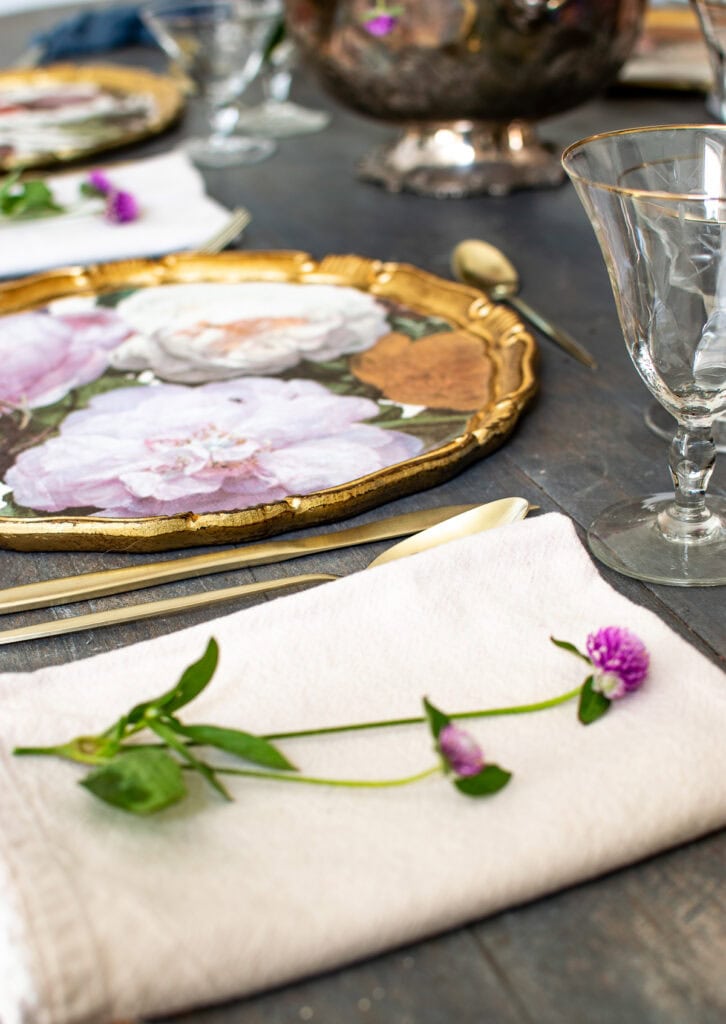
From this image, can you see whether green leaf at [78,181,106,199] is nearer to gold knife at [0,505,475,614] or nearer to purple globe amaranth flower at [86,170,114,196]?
purple globe amaranth flower at [86,170,114,196]

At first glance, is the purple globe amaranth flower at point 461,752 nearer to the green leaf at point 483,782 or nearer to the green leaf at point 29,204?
the green leaf at point 483,782

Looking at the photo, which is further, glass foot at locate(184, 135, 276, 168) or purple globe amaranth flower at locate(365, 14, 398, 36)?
glass foot at locate(184, 135, 276, 168)

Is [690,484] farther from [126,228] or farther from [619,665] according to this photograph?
[126,228]

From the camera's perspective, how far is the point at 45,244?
0.92 meters

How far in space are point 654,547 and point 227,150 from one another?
868mm

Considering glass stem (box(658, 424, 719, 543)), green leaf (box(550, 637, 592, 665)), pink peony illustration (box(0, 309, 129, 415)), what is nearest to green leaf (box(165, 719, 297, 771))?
green leaf (box(550, 637, 592, 665))

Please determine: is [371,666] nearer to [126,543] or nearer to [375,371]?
[126,543]

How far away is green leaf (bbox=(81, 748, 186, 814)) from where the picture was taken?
1.09 feet

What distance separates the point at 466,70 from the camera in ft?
3.11

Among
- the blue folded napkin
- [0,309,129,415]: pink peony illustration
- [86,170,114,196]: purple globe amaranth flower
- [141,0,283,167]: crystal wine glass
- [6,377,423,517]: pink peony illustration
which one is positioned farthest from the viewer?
the blue folded napkin

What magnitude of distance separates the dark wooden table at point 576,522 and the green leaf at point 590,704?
48 mm

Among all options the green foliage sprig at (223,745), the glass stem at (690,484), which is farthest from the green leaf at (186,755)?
the glass stem at (690,484)

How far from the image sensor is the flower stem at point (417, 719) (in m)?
0.37

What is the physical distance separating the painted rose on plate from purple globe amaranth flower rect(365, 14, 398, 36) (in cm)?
29
